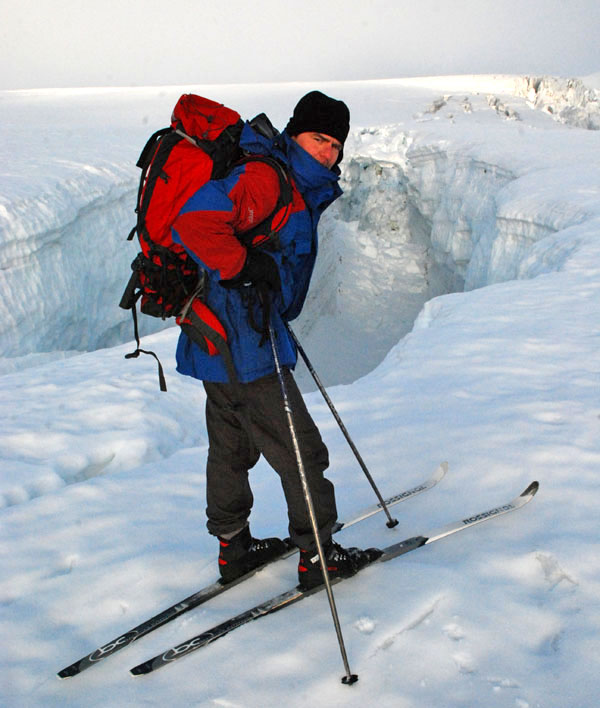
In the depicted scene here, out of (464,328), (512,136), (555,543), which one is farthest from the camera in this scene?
(512,136)

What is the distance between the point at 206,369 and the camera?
2062 millimetres

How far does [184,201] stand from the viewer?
6.05ft

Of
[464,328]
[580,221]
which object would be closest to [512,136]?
[580,221]

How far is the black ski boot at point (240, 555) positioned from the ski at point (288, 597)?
0.69 ft

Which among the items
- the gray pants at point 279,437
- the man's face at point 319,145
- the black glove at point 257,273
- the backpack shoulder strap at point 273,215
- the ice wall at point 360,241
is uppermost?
the man's face at point 319,145

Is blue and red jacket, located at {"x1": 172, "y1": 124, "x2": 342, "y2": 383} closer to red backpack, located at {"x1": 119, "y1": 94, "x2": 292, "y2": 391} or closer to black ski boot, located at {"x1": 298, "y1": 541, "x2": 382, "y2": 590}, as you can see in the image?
red backpack, located at {"x1": 119, "y1": 94, "x2": 292, "y2": 391}

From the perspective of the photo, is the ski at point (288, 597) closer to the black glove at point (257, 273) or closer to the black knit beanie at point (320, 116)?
the black glove at point (257, 273)

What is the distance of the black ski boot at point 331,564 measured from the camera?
209 centimetres

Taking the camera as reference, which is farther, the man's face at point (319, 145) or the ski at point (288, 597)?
the man's face at point (319, 145)

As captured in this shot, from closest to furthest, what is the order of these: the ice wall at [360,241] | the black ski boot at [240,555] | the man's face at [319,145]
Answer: the man's face at [319,145] < the black ski boot at [240,555] < the ice wall at [360,241]

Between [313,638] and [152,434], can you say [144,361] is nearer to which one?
[152,434]

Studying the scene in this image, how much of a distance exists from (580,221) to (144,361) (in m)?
6.08

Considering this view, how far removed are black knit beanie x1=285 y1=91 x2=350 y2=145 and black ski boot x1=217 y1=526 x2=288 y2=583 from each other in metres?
1.45

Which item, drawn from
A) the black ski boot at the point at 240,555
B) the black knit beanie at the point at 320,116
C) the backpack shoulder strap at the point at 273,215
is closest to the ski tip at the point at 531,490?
the black ski boot at the point at 240,555
